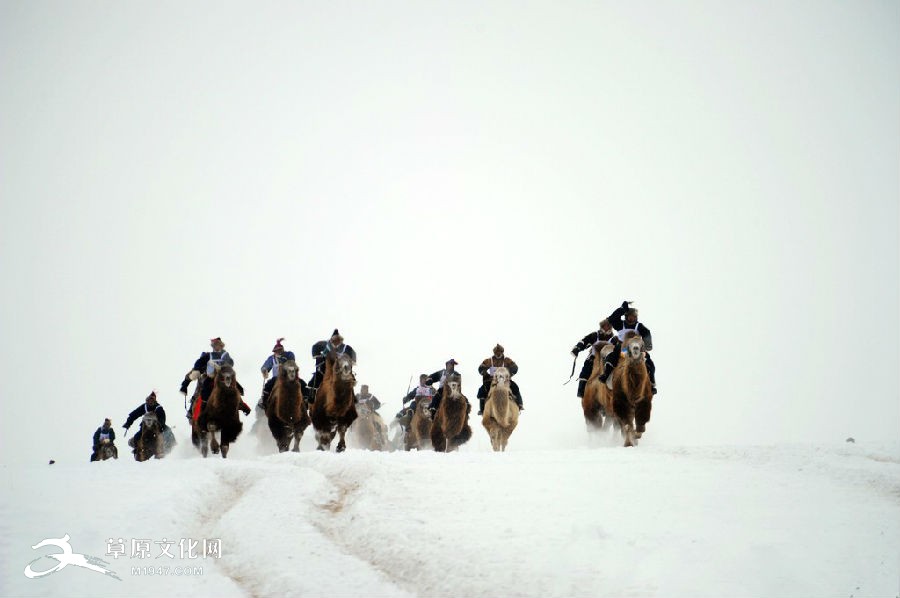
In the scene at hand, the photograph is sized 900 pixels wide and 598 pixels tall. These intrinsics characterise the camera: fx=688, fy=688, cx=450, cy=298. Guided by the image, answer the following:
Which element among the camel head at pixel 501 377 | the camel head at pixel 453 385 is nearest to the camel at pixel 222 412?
the camel head at pixel 453 385

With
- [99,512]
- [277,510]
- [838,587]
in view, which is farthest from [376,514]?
[838,587]

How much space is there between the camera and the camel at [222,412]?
1994 cm

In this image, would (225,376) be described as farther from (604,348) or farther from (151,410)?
(604,348)

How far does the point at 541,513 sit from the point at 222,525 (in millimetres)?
4561

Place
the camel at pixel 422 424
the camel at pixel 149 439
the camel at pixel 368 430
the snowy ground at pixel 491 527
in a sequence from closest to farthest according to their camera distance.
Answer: the snowy ground at pixel 491 527, the camel at pixel 149 439, the camel at pixel 422 424, the camel at pixel 368 430

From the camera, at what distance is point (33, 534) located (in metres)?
8.52

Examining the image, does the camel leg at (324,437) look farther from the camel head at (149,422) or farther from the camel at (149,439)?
the camel head at (149,422)

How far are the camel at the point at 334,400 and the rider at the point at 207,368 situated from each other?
8.55 feet

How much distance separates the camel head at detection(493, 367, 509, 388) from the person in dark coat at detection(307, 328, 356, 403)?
4.43 m

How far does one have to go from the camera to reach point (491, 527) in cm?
806

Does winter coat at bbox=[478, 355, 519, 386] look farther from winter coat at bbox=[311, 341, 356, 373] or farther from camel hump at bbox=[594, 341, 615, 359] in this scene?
winter coat at bbox=[311, 341, 356, 373]

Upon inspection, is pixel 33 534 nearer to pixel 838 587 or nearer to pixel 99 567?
pixel 99 567

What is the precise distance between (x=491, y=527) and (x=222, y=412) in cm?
1390

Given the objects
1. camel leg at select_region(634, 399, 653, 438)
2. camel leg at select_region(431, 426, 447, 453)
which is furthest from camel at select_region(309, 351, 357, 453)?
camel leg at select_region(634, 399, 653, 438)
